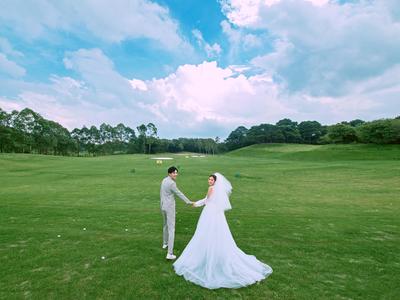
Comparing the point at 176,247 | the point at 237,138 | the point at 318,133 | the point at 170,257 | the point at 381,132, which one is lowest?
the point at 176,247

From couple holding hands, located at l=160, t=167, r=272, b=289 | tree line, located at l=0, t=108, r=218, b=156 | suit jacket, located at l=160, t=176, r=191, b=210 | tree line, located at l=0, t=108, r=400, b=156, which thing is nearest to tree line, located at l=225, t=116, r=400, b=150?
tree line, located at l=0, t=108, r=400, b=156

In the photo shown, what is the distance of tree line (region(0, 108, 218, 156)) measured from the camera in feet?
279

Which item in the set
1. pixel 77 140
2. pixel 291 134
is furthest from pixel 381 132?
pixel 77 140

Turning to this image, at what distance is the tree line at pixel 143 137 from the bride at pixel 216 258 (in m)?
75.6

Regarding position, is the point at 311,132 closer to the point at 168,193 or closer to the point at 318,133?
the point at 318,133

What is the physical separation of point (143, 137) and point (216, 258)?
12704cm

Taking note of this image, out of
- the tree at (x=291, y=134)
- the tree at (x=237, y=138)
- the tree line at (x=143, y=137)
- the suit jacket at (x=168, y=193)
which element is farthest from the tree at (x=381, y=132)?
the tree at (x=237, y=138)

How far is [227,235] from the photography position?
6.75 metres

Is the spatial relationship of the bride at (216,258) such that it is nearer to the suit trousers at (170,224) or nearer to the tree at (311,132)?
the suit trousers at (170,224)

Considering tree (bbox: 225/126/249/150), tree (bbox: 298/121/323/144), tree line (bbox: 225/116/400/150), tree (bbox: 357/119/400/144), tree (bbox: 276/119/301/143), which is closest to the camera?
tree (bbox: 357/119/400/144)

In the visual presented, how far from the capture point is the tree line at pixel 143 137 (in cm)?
7625

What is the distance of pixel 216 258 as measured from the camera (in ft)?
21.3

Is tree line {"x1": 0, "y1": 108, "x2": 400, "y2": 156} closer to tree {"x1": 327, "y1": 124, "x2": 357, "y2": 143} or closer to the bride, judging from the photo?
tree {"x1": 327, "y1": 124, "x2": 357, "y2": 143}

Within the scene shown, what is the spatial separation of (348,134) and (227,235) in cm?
9110
